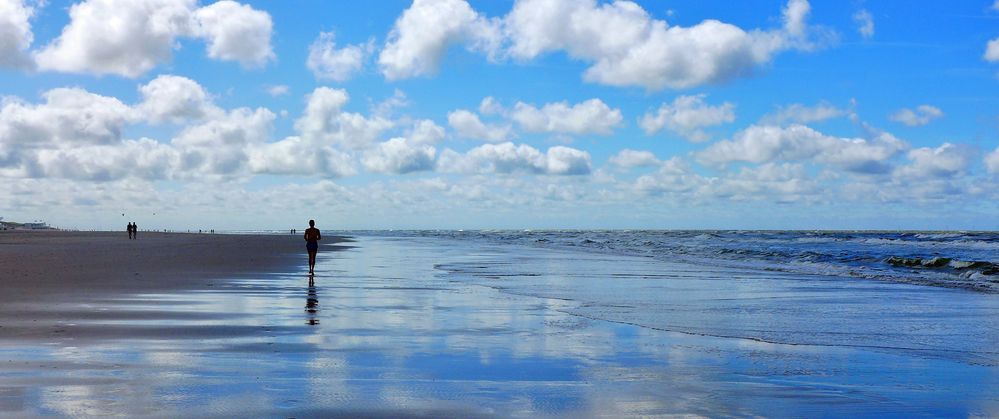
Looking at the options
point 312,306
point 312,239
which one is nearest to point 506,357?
point 312,306

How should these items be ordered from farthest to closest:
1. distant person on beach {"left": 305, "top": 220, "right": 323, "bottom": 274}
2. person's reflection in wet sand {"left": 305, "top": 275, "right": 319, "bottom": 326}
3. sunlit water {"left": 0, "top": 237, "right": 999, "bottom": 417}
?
distant person on beach {"left": 305, "top": 220, "right": 323, "bottom": 274}
person's reflection in wet sand {"left": 305, "top": 275, "right": 319, "bottom": 326}
sunlit water {"left": 0, "top": 237, "right": 999, "bottom": 417}

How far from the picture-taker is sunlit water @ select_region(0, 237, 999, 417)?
701 centimetres

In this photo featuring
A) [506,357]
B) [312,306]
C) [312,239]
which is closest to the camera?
[506,357]

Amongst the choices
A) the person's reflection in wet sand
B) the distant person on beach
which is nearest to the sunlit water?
the person's reflection in wet sand

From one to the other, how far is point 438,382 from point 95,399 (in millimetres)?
2961

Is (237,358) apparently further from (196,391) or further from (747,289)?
(747,289)

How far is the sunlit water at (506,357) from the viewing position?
276 inches

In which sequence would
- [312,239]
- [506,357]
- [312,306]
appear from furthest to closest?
[312,239] < [312,306] < [506,357]

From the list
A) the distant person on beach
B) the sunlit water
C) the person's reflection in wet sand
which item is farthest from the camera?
the distant person on beach

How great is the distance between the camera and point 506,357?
950 cm

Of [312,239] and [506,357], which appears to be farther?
[312,239]

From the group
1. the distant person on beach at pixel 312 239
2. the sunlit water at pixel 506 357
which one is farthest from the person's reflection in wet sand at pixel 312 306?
the distant person on beach at pixel 312 239

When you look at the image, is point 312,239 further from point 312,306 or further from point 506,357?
point 506,357

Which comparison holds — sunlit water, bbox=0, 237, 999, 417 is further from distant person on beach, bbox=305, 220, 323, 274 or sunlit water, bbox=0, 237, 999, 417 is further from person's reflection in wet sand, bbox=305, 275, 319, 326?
distant person on beach, bbox=305, 220, 323, 274
